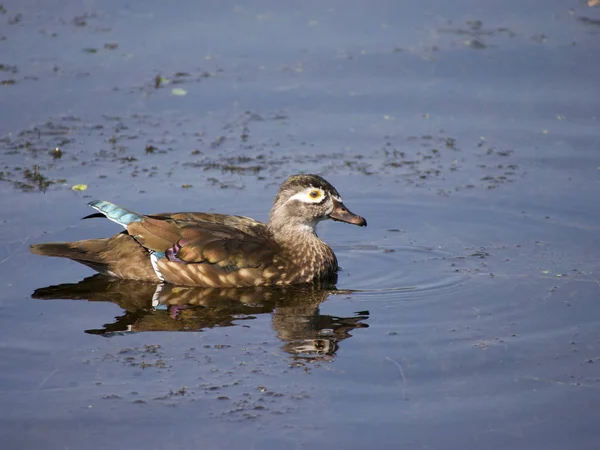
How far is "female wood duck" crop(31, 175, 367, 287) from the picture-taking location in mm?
10125

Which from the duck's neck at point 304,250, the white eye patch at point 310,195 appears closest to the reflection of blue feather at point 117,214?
the duck's neck at point 304,250

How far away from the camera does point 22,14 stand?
658 inches

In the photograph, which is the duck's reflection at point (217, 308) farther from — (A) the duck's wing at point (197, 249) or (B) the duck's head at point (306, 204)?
(B) the duck's head at point (306, 204)

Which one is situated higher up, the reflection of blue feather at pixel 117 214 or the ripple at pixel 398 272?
the reflection of blue feather at pixel 117 214

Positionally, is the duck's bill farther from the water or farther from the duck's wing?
the duck's wing

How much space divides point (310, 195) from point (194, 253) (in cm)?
134

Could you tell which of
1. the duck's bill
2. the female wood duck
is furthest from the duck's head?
the female wood duck

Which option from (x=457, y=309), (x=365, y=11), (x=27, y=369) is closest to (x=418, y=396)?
(x=457, y=309)

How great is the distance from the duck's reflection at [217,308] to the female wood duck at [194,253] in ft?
0.38

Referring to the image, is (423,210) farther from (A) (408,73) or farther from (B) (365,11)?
(B) (365,11)

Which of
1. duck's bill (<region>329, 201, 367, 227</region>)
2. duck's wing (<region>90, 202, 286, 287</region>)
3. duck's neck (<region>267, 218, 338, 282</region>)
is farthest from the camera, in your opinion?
duck's bill (<region>329, 201, 367, 227</region>)

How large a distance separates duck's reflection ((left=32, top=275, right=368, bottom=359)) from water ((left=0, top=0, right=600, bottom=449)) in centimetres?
3

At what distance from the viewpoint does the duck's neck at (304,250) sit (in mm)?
10352

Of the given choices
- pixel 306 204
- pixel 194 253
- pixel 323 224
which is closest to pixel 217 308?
pixel 194 253
